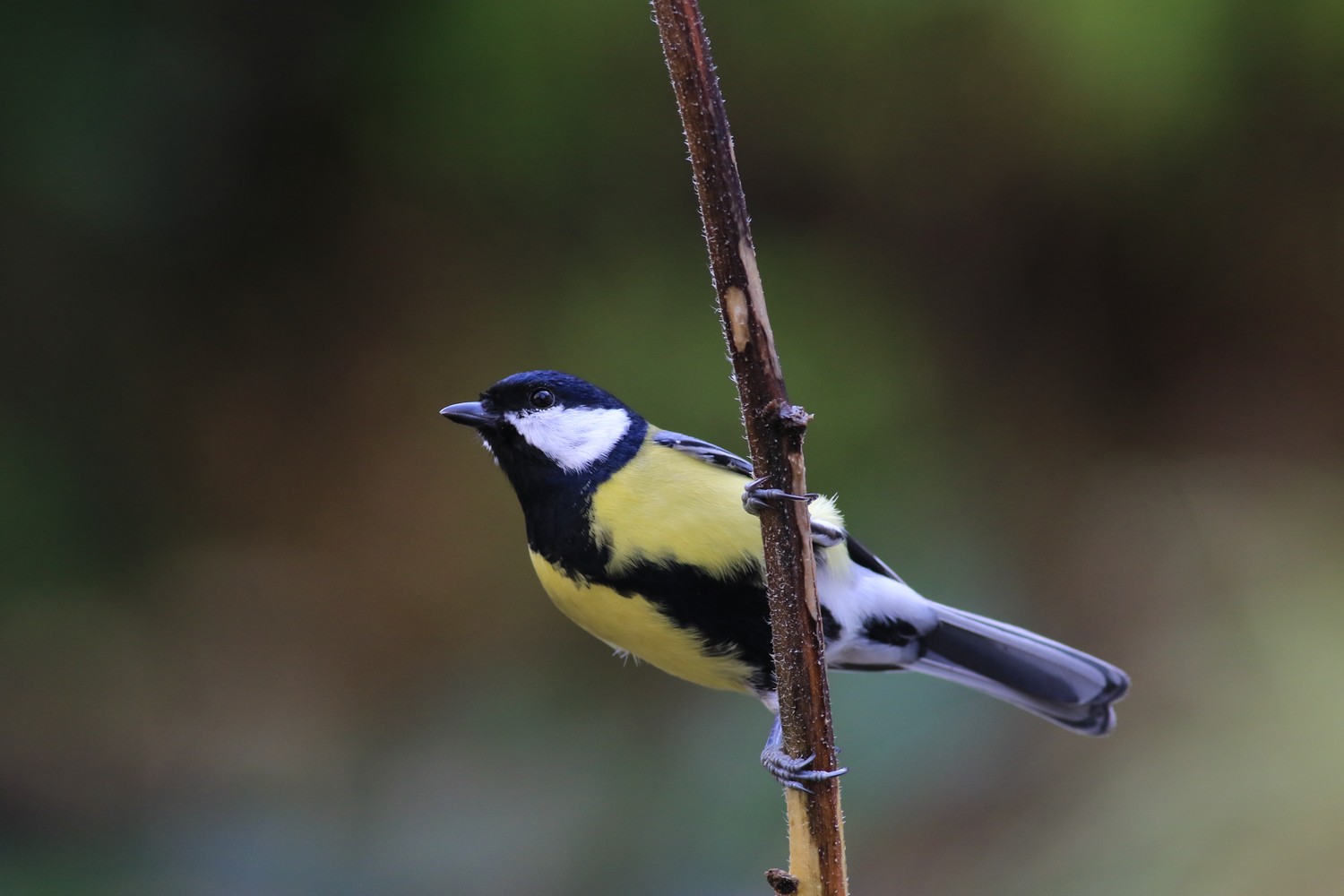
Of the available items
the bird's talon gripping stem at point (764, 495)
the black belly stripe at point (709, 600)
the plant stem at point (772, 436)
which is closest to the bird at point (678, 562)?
the black belly stripe at point (709, 600)

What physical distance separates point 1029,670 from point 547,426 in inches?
32.5

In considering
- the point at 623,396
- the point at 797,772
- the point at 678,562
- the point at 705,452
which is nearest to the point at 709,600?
the point at 678,562

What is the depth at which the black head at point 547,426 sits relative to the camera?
1407 millimetres

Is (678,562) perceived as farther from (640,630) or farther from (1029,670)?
(1029,670)

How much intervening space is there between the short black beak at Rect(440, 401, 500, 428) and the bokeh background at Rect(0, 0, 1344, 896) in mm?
1159

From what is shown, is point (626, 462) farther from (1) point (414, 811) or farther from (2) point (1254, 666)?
(2) point (1254, 666)

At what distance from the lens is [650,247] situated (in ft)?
9.01

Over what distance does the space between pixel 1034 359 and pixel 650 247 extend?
42.3 inches

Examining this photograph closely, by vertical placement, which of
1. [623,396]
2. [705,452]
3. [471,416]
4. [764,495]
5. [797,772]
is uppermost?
[623,396]

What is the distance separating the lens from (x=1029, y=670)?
5.40 feet

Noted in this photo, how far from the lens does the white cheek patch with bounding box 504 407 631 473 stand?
55.4 inches

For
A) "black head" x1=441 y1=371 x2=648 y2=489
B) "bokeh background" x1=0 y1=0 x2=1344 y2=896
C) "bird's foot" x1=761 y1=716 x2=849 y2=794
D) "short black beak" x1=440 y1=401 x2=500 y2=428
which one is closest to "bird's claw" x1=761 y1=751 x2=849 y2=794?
"bird's foot" x1=761 y1=716 x2=849 y2=794

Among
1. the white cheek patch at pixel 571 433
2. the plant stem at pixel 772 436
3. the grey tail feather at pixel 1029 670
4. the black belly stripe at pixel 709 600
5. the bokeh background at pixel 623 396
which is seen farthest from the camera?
the bokeh background at pixel 623 396

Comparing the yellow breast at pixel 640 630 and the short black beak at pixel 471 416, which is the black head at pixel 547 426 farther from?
the yellow breast at pixel 640 630
